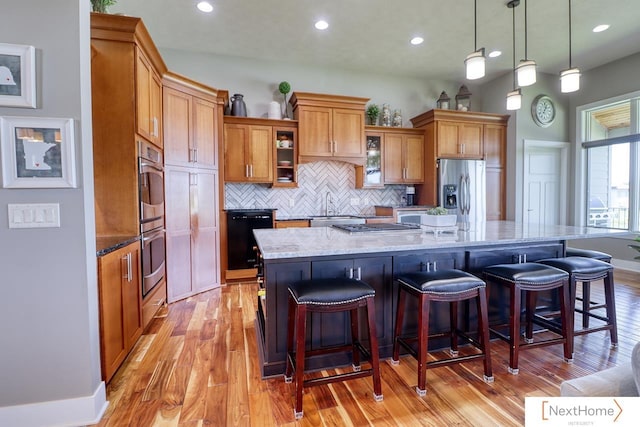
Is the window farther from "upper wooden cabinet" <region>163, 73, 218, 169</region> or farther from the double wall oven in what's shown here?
the double wall oven

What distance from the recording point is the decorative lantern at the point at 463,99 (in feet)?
17.5

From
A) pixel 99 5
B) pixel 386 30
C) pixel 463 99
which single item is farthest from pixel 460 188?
pixel 99 5

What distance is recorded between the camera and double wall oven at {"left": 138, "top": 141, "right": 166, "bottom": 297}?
2.63m

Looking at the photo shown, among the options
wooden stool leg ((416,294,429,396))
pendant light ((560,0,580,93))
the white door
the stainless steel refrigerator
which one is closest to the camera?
wooden stool leg ((416,294,429,396))

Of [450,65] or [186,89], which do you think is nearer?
[186,89]

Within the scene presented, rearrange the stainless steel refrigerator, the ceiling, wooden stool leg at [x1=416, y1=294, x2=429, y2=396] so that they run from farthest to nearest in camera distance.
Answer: the stainless steel refrigerator < the ceiling < wooden stool leg at [x1=416, y1=294, x2=429, y2=396]

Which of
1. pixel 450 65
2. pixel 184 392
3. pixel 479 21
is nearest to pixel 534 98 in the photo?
pixel 450 65

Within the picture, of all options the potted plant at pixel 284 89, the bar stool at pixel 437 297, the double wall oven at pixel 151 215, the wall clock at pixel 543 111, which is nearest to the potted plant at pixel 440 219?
the bar stool at pixel 437 297

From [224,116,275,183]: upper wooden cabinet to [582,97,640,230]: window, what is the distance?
542 centimetres

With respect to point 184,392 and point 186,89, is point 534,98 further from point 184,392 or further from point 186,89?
point 184,392

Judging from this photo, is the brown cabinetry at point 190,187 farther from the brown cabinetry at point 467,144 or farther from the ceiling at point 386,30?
the brown cabinetry at point 467,144

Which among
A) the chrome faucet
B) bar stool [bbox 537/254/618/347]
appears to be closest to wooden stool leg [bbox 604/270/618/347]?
bar stool [bbox 537/254/618/347]

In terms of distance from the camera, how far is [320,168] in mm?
5043

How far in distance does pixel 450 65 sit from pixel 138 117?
15.0 ft
